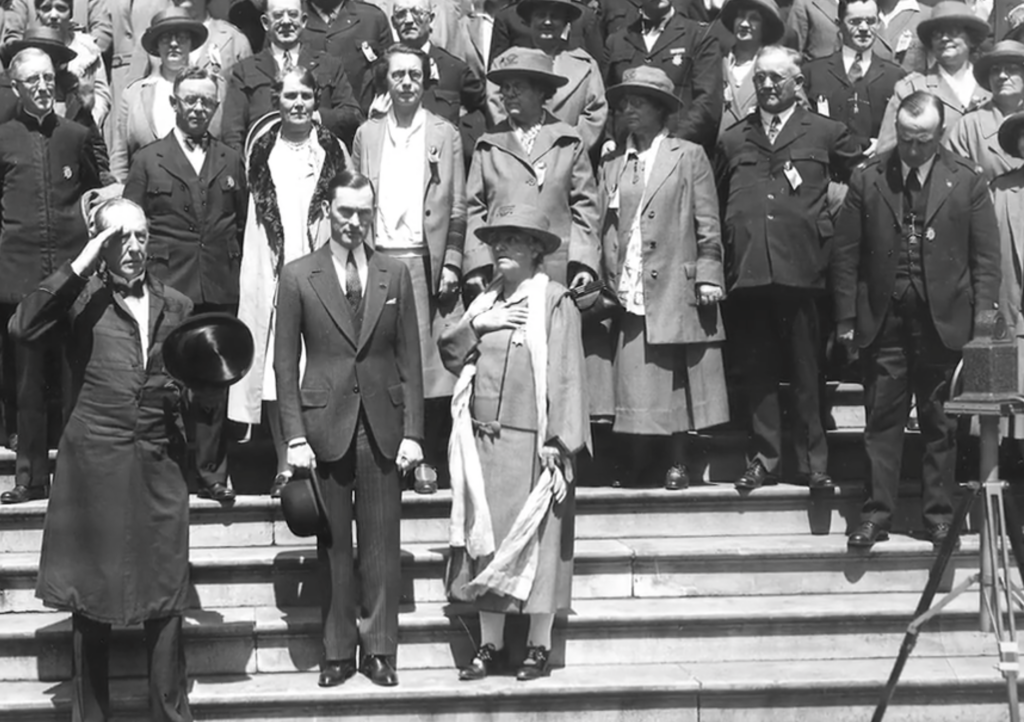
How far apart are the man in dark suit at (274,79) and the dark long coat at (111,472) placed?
2400 millimetres

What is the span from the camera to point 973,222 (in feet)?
27.6

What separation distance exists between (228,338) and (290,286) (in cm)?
61

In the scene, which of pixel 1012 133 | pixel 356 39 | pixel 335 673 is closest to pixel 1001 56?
pixel 1012 133

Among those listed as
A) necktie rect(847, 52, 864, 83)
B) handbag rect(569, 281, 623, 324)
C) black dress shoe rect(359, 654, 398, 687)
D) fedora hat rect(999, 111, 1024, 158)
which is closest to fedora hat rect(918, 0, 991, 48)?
necktie rect(847, 52, 864, 83)

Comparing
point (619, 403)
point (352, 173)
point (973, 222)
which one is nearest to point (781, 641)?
point (619, 403)

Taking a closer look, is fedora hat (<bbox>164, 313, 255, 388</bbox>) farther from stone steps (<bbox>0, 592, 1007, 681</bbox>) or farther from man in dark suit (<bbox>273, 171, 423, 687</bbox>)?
stone steps (<bbox>0, 592, 1007, 681</bbox>)

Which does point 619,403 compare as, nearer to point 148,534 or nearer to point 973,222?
point 973,222

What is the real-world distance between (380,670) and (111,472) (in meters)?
1.41

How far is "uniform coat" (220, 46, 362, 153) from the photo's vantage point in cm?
916

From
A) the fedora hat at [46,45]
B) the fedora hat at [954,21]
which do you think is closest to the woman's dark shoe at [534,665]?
the fedora hat at [46,45]

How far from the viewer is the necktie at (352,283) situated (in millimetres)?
7395

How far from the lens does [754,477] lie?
863 centimetres

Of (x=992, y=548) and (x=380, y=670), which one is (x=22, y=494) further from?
(x=992, y=548)

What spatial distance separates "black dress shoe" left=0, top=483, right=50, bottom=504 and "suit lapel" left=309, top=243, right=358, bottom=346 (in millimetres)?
1978
